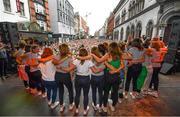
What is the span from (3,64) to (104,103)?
543cm

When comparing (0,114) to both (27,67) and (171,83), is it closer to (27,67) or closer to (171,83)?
(27,67)

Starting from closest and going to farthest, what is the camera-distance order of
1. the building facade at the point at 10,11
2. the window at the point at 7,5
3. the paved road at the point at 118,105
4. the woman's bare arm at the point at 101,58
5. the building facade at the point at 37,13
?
the woman's bare arm at the point at 101,58 → the paved road at the point at 118,105 → the building facade at the point at 10,11 → the window at the point at 7,5 → the building facade at the point at 37,13

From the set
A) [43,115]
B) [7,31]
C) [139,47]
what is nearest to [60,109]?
[43,115]

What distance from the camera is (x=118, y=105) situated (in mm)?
3930

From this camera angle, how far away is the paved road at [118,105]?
11.6 ft

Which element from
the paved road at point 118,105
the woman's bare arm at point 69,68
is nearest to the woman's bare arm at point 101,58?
the woman's bare arm at point 69,68

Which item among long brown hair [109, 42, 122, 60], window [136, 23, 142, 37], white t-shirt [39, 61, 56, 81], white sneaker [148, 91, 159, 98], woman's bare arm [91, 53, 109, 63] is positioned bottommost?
white sneaker [148, 91, 159, 98]

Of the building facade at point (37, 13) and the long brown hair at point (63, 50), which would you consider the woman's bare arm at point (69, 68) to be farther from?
the building facade at point (37, 13)

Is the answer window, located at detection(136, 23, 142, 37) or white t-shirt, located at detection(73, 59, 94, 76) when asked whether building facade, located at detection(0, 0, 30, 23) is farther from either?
window, located at detection(136, 23, 142, 37)

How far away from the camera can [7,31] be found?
23.6ft

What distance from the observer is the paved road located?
3.54 m

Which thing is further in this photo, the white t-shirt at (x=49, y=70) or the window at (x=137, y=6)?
the window at (x=137, y=6)

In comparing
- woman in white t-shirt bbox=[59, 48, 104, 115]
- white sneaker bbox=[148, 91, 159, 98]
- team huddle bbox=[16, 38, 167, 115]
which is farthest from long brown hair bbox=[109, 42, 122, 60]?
white sneaker bbox=[148, 91, 159, 98]

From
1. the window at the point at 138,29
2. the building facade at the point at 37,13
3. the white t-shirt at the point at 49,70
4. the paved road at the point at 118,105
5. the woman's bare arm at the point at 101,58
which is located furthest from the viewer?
the building facade at the point at 37,13
